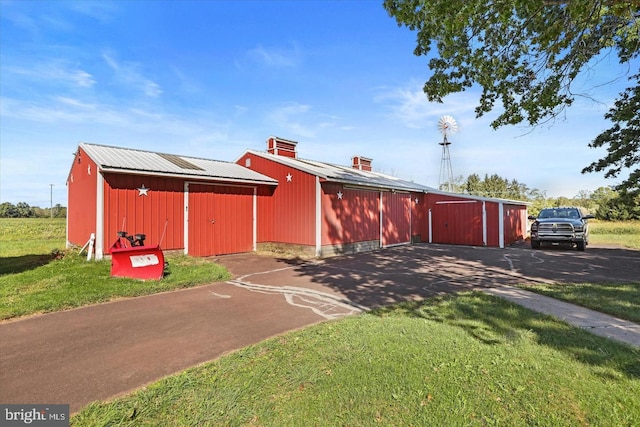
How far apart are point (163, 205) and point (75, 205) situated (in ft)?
17.0

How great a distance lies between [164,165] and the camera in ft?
34.9

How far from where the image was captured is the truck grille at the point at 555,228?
12787mm

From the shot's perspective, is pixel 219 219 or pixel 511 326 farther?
pixel 219 219

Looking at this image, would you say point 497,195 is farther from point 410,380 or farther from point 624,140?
point 410,380

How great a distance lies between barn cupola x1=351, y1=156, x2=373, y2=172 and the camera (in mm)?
20270

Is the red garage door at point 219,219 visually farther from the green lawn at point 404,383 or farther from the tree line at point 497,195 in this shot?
the tree line at point 497,195

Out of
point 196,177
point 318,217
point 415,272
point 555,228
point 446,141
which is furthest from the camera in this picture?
point 446,141

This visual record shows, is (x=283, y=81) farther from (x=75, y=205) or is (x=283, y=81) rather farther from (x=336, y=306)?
(x=336, y=306)

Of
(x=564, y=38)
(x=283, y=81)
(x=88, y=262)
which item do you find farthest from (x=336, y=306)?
(x=283, y=81)

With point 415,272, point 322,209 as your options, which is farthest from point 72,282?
point 415,272

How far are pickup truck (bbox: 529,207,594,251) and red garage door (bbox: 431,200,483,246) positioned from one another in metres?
2.43

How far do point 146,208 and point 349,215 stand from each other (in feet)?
23.5

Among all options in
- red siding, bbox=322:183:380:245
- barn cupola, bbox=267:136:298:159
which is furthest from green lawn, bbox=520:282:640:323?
barn cupola, bbox=267:136:298:159

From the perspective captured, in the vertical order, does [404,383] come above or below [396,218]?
below
